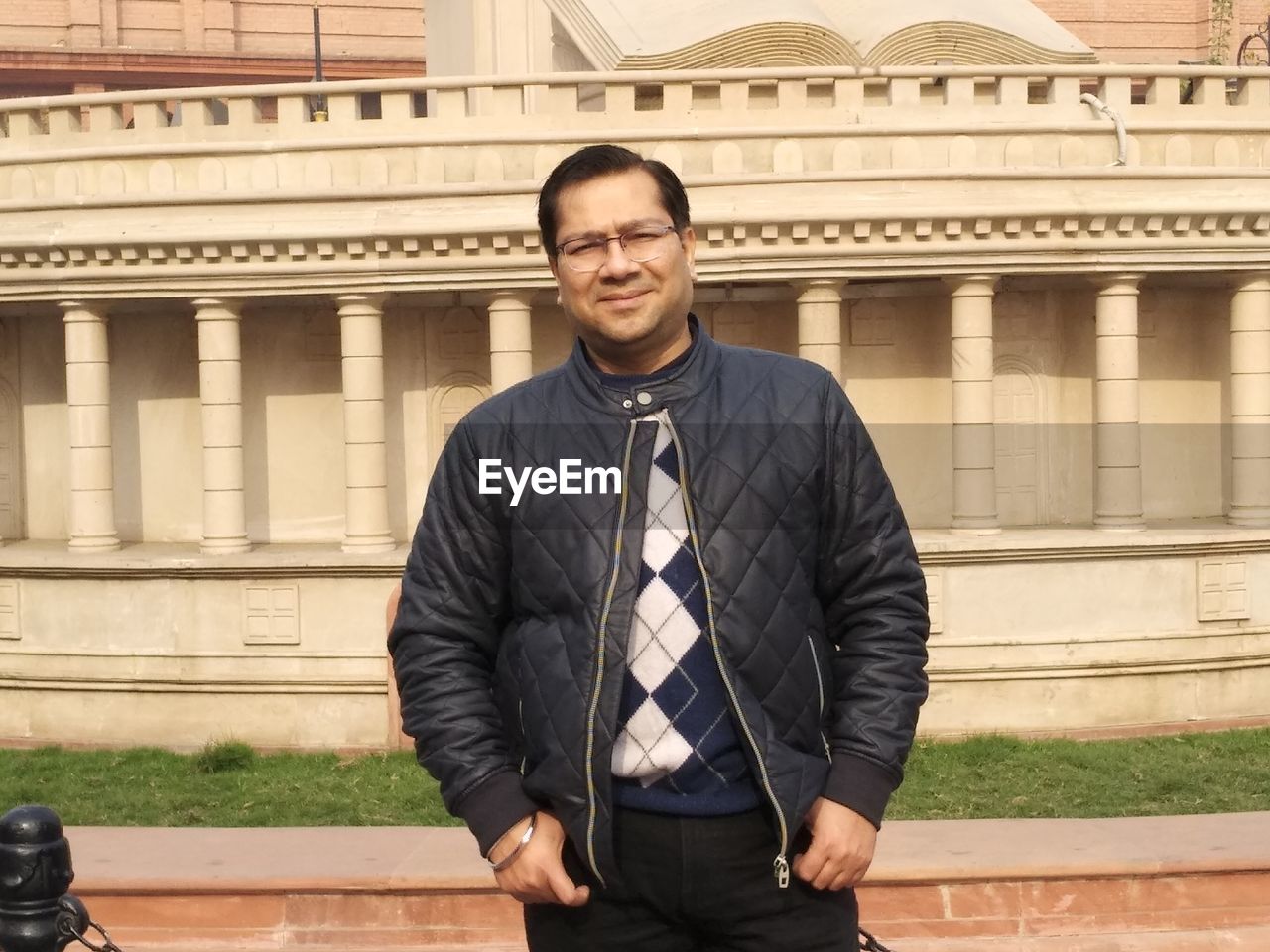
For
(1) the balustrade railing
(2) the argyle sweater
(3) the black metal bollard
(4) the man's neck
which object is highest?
(1) the balustrade railing

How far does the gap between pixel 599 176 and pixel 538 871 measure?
4.88 ft

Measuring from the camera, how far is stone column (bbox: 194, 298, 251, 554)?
1530 cm

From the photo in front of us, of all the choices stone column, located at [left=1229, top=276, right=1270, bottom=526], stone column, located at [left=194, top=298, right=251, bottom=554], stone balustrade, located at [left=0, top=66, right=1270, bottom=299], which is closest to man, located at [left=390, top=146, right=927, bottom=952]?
stone balustrade, located at [left=0, top=66, right=1270, bottom=299]

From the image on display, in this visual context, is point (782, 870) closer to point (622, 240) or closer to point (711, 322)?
point (622, 240)

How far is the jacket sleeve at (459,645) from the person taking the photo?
391 cm

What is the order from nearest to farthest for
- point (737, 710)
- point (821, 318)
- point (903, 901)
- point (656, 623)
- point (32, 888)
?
point (737, 710), point (656, 623), point (32, 888), point (903, 901), point (821, 318)

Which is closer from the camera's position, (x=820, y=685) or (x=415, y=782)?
(x=820, y=685)

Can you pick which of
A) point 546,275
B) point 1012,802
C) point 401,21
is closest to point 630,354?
point 1012,802

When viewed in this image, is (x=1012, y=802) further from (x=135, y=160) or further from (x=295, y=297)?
(x=135, y=160)

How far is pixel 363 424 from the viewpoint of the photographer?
15.3 m

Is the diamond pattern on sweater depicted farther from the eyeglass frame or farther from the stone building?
the stone building

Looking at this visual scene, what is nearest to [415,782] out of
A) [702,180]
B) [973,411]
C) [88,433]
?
[88,433]

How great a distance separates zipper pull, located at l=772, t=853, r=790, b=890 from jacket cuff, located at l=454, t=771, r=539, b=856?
0.53 m

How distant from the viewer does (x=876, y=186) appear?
1473cm
